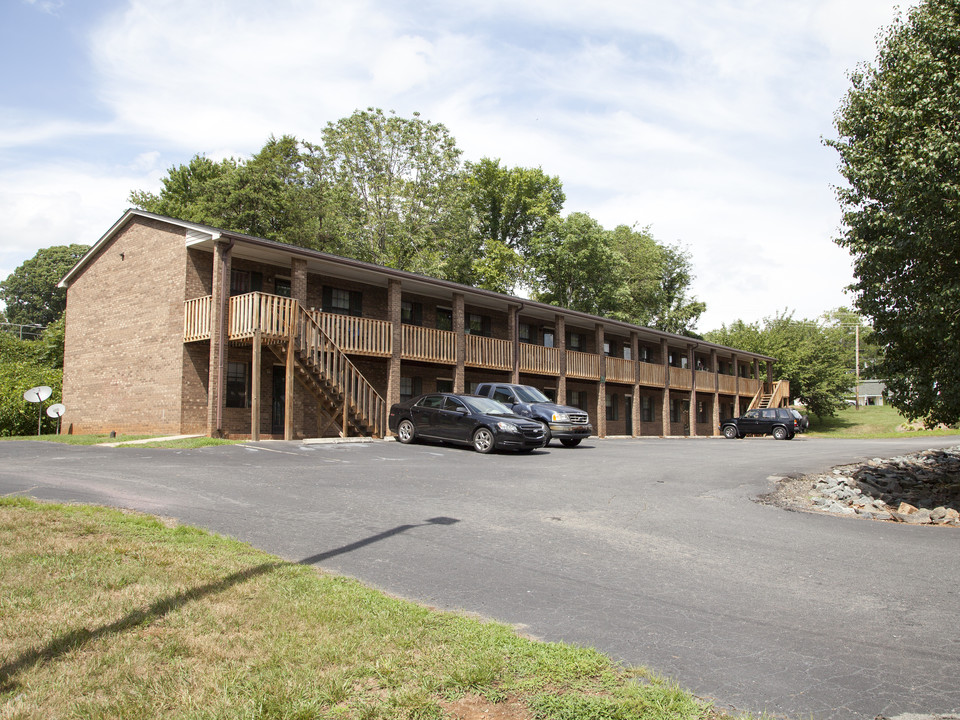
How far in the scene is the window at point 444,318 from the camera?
3064 centimetres

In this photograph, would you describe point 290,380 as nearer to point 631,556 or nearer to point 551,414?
point 551,414

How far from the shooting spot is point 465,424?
60.1 feet

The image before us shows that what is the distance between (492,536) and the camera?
7859 millimetres

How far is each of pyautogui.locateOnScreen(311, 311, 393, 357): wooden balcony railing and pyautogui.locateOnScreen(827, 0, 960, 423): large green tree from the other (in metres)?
14.4

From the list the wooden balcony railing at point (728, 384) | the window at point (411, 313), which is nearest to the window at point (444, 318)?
the window at point (411, 313)

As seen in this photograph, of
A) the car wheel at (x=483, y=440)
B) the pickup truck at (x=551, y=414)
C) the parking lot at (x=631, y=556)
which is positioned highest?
the pickup truck at (x=551, y=414)

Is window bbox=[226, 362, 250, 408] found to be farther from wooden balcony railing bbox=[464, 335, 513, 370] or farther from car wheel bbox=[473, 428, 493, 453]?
wooden balcony railing bbox=[464, 335, 513, 370]

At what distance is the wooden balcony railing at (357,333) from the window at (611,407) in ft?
61.6

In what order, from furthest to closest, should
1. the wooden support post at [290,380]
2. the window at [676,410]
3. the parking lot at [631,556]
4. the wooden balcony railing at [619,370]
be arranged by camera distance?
1. the window at [676,410]
2. the wooden balcony railing at [619,370]
3. the wooden support post at [290,380]
4. the parking lot at [631,556]

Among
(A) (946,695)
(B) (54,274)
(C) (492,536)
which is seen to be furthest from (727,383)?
(B) (54,274)

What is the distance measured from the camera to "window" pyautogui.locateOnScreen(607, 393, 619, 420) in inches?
1581

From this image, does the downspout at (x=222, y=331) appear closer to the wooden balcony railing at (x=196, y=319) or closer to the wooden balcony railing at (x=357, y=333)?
the wooden balcony railing at (x=196, y=319)

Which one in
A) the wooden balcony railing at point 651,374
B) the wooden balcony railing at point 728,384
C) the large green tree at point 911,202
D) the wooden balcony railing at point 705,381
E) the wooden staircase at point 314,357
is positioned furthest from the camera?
the wooden balcony railing at point 728,384

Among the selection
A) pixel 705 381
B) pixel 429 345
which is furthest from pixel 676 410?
pixel 429 345
